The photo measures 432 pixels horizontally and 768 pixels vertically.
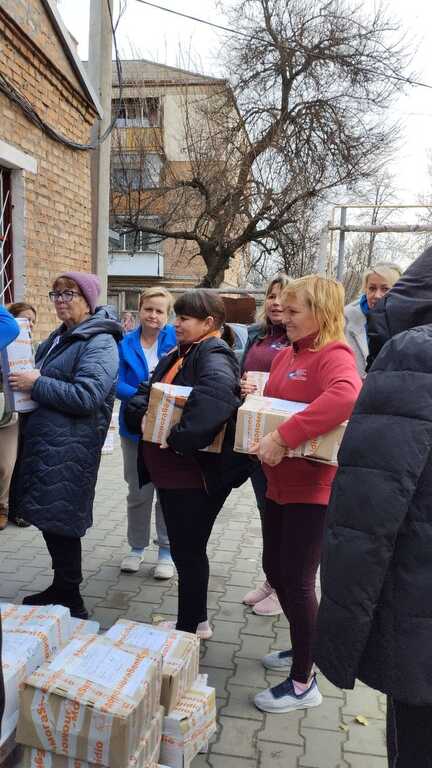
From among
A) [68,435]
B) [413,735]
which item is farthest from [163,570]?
[413,735]

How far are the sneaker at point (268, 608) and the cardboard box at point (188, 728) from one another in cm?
128

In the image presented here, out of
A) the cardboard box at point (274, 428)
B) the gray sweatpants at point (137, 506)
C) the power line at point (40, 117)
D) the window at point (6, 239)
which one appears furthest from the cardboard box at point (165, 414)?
the power line at point (40, 117)

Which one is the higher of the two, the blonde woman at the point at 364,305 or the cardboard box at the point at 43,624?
the blonde woman at the point at 364,305

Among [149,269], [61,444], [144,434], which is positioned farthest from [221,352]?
[149,269]

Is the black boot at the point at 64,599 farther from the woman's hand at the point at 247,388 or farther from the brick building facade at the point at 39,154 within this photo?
the brick building facade at the point at 39,154

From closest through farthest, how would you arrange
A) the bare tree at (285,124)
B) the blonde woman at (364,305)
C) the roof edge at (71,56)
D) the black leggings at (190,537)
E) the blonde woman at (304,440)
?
the blonde woman at (304,440)
the black leggings at (190,537)
the blonde woman at (364,305)
the roof edge at (71,56)
the bare tree at (285,124)

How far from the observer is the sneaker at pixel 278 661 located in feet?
9.95

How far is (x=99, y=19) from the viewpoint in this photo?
292 inches

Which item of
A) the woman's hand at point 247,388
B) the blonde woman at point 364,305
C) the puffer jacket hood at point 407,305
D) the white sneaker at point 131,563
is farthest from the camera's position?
the white sneaker at point 131,563

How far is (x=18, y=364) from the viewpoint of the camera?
296cm

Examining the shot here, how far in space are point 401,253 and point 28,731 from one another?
1919cm

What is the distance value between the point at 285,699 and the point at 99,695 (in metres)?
1.15

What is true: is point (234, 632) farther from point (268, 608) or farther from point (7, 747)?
point (7, 747)

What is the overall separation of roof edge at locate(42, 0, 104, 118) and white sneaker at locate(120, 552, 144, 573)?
600 cm
